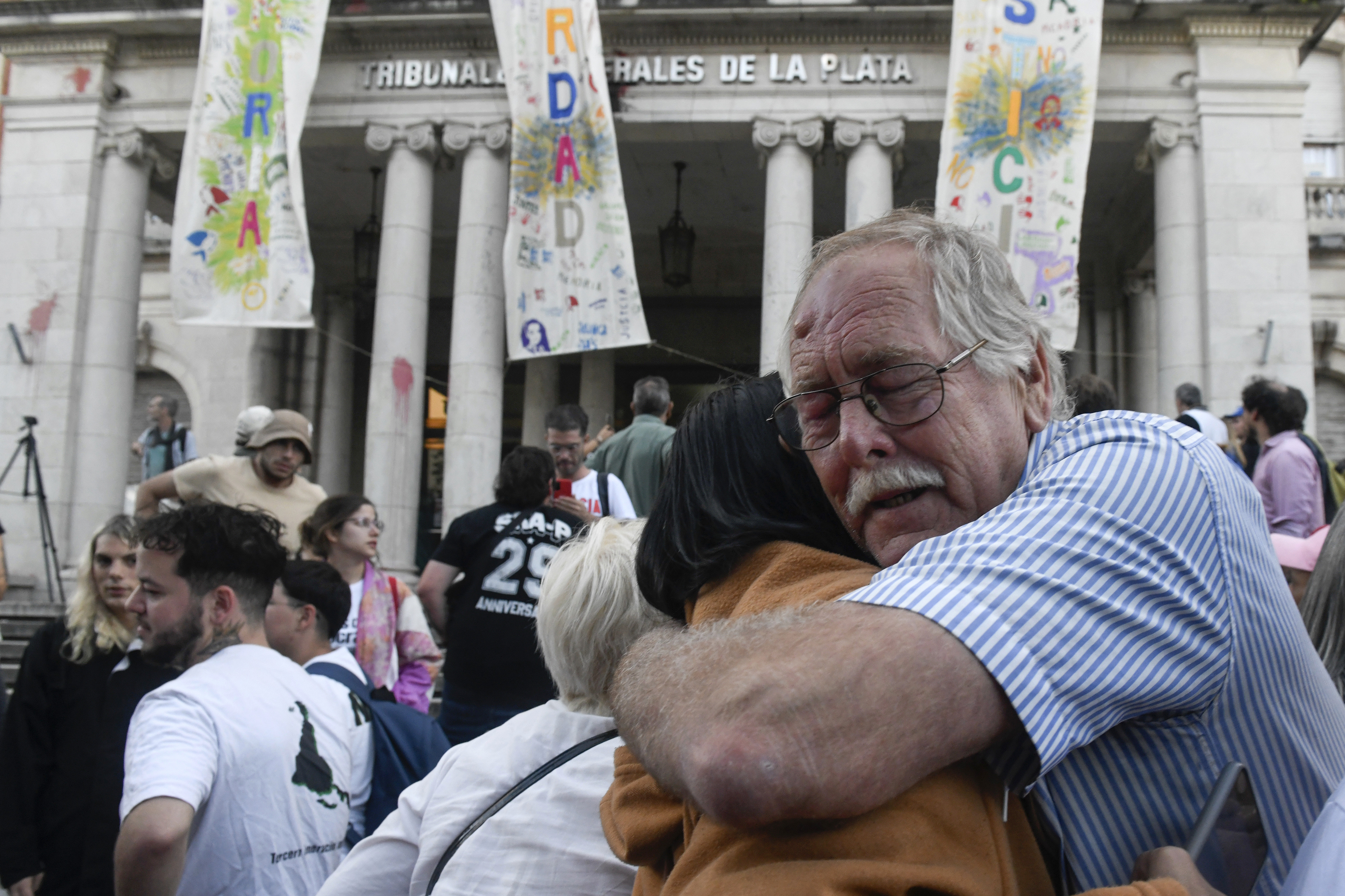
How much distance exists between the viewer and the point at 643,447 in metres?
6.99

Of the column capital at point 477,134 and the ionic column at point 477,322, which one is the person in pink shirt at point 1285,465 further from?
the column capital at point 477,134

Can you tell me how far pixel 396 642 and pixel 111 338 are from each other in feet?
35.3

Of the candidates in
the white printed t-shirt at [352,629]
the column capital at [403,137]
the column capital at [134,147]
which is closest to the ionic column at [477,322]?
the column capital at [403,137]

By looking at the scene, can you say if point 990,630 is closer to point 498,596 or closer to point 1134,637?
point 1134,637

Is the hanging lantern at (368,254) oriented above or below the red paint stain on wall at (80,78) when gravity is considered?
below

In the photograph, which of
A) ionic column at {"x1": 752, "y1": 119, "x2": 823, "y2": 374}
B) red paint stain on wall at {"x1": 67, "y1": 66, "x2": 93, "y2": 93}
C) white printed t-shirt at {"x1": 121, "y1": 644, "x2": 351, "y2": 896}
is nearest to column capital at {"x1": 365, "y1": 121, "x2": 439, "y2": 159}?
red paint stain on wall at {"x1": 67, "y1": 66, "x2": 93, "y2": 93}

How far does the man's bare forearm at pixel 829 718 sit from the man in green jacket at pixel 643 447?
5.47 m

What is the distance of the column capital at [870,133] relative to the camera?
1370 centimetres

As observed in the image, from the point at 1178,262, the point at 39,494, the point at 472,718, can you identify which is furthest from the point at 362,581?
the point at 1178,262

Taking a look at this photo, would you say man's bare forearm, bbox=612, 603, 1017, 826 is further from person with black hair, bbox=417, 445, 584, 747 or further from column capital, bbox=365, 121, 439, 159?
column capital, bbox=365, 121, 439, 159

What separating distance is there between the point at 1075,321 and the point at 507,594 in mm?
8254

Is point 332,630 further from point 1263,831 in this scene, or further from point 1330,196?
point 1330,196

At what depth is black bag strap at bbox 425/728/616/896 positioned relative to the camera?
213cm

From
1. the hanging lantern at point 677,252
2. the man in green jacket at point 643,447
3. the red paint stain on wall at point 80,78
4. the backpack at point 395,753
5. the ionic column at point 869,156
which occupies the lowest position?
the backpack at point 395,753
